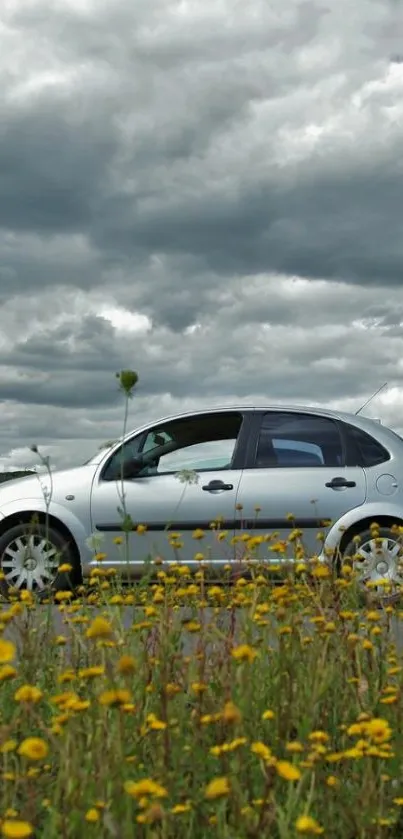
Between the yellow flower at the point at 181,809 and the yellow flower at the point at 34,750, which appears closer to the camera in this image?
the yellow flower at the point at 34,750

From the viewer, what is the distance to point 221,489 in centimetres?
981

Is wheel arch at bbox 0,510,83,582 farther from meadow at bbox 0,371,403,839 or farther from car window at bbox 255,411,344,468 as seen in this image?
meadow at bbox 0,371,403,839

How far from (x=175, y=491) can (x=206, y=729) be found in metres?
6.01

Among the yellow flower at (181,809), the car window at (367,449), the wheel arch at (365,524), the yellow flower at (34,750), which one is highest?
the car window at (367,449)

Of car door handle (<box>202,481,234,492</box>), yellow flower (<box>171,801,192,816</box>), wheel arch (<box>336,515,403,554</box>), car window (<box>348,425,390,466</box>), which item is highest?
car window (<box>348,425,390,466</box>)

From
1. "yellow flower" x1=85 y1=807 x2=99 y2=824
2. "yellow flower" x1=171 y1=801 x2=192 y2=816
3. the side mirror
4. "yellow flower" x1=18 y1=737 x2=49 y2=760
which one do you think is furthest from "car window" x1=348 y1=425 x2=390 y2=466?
"yellow flower" x1=18 y1=737 x2=49 y2=760

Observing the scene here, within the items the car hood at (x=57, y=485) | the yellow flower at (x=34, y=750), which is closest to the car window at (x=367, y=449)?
the car hood at (x=57, y=485)

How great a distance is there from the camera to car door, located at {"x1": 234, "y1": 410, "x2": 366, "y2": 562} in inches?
380

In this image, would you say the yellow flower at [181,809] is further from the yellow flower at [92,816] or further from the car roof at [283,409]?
the car roof at [283,409]

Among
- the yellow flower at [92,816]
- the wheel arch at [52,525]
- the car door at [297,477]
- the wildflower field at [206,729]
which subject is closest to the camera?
the yellow flower at [92,816]

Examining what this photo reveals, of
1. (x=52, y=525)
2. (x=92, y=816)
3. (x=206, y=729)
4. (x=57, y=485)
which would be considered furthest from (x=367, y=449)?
(x=92, y=816)

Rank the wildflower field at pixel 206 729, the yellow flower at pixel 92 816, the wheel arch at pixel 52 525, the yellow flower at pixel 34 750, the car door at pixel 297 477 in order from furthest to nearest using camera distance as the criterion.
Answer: the wheel arch at pixel 52 525
the car door at pixel 297 477
the wildflower field at pixel 206 729
the yellow flower at pixel 92 816
the yellow flower at pixel 34 750

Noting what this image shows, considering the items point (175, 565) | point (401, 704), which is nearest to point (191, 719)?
point (401, 704)

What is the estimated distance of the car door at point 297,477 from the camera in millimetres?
9664
